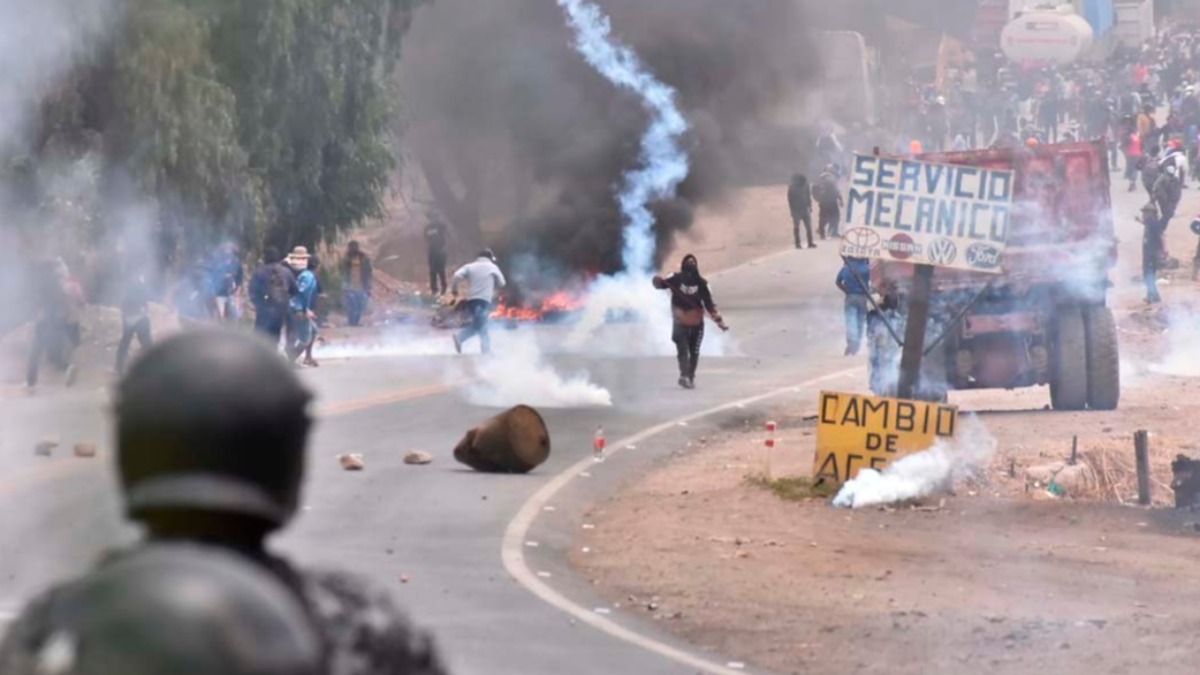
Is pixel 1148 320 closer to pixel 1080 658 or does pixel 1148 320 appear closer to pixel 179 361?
pixel 1080 658

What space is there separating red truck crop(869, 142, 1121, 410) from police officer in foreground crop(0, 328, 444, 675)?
1756cm

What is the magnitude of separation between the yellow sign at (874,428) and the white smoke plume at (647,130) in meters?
17.3

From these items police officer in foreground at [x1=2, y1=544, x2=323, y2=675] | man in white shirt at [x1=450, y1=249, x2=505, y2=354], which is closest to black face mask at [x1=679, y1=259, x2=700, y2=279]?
man in white shirt at [x1=450, y1=249, x2=505, y2=354]

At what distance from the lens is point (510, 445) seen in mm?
17609

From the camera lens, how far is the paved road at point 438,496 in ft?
36.5

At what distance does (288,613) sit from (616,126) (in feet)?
108

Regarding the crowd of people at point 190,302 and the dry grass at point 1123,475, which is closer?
the dry grass at point 1123,475

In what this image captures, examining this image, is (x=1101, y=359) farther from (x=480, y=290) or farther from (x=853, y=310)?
(x=480, y=290)

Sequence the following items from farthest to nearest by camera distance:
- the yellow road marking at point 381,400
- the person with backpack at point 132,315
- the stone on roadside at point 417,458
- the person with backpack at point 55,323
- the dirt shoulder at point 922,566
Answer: the person with backpack at point 132,315, the person with backpack at point 55,323, the yellow road marking at point 381,400, the stone on roadside at point 417,458, the dirt shoulder at point 922,566

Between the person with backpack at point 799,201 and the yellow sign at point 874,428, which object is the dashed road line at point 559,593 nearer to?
the yellow sign at point 874,428

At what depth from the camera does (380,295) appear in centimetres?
4012

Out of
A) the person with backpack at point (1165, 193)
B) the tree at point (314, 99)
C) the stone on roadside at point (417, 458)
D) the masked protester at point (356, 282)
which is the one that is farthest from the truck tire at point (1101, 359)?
the masked protester at point (356, 282)

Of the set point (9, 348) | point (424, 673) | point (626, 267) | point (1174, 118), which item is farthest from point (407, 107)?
point (424, 673)

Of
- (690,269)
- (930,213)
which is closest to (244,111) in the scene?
(690,269)
